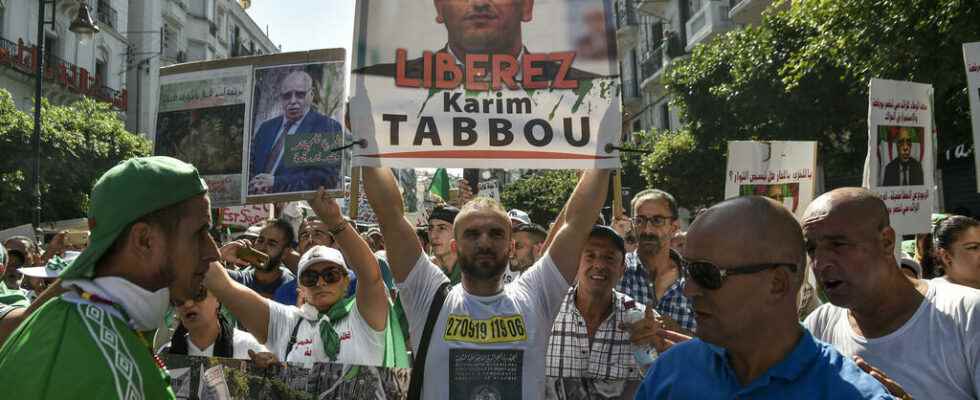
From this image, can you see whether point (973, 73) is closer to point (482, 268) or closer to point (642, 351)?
point (642, 351)

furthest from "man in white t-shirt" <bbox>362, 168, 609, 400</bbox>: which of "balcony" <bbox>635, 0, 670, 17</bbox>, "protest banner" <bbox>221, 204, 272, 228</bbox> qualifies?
"balcony" <bbox>635, 0, 670, 17</bbox>

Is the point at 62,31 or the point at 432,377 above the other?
the point at 62,31

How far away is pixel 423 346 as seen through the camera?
3717mm

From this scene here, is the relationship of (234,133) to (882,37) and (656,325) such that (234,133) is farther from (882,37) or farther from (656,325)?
(882,37)

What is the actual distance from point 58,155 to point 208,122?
75.1ft

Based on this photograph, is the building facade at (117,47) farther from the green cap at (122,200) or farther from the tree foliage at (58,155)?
the green cap at (122,200)

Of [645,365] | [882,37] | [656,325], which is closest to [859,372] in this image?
[656,325]

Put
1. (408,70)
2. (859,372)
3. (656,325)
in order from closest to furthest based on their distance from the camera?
(859,372) → (656,325) → (408,70)

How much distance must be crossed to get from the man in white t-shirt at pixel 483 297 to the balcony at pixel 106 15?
41384mm

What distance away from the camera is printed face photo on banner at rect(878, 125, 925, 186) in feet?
20.1

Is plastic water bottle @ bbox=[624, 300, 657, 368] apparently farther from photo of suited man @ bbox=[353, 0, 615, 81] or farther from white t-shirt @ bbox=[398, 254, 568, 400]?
photo of suited man @ bbox=[353, 0, 615, 81]

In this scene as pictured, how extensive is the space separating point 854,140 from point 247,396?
16.4 meters

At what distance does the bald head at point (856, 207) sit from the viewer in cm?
295

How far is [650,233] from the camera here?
5633 millimetres
